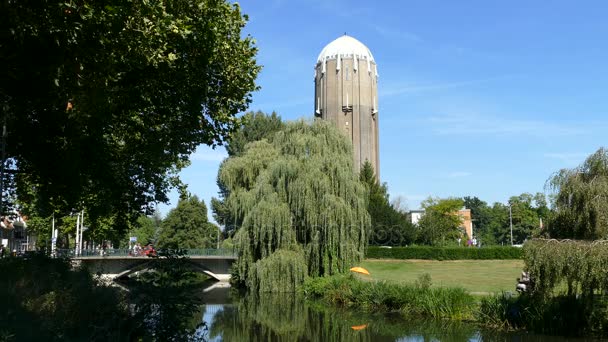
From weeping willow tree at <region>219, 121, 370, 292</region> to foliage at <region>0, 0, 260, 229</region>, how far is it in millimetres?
10396

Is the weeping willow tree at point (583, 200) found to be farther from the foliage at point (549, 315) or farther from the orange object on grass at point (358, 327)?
the orange object on grass at point (358, 327)

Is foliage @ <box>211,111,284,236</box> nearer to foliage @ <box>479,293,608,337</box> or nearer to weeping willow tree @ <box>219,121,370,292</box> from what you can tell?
weeping willow tree @ <box>219,121,370,292</box>

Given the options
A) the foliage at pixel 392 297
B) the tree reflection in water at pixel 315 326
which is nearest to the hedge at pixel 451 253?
the foliage at pixel 392 297

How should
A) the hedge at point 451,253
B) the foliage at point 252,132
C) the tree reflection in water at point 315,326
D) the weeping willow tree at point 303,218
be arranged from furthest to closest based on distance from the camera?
1. the foliage at point 252,132
2. the hedge at point 451,253
3. the weeping willow tree at point 303,218
4. the tree reflection in water at point 315,326

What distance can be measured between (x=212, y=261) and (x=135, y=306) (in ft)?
110

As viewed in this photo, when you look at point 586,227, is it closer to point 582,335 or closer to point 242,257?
point 582,335

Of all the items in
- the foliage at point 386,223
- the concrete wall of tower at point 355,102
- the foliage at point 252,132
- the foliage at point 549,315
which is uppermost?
the concrete wall of tower at point 355,102

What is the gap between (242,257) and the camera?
27.9 m

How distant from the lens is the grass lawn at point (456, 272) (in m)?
28.9

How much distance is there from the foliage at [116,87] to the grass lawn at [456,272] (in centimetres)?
1658

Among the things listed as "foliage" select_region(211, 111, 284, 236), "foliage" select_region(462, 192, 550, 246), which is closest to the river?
"foliage" select_region(211, 111, 284, 236)

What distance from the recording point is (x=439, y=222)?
2308 inches

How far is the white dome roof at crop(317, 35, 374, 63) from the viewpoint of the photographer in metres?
68.6

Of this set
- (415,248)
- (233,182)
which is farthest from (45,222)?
(415,248)
